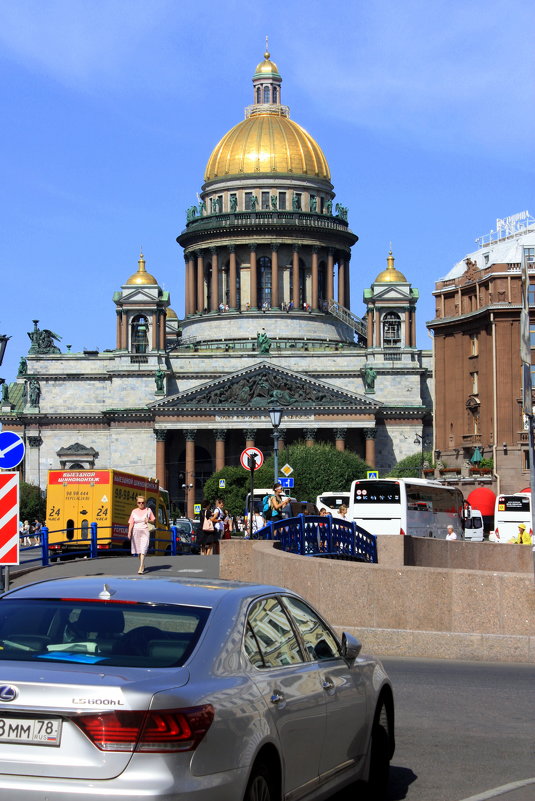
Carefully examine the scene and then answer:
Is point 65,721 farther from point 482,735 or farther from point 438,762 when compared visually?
point 482,735

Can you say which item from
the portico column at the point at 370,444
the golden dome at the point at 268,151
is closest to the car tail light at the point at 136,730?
the portico column at the point at 370,444

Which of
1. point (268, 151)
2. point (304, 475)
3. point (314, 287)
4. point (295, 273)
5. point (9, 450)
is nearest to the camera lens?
point (9, 450)

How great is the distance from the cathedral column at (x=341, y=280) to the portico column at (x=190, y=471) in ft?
78.0

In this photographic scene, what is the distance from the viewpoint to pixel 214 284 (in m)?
Answer: 141

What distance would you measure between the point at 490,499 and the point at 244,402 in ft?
160

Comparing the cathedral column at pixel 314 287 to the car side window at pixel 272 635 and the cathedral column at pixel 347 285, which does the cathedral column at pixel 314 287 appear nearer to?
the cathedral column at pixel 347 285

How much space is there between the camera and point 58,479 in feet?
172

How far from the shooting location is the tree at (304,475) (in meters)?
103

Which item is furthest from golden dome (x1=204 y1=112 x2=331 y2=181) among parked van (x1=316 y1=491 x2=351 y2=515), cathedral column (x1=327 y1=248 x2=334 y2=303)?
parked van (x1=316 y1=491 x2=351 y2=515)

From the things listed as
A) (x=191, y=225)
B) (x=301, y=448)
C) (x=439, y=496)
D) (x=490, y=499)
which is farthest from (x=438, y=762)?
(x=191, y=225)

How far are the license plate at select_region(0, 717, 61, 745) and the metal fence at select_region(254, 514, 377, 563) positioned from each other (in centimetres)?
2098

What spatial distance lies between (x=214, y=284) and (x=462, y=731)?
12792 cm

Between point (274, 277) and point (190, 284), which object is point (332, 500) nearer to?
point (274, 277)

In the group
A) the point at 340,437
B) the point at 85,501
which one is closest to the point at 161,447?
the point at 340,437
